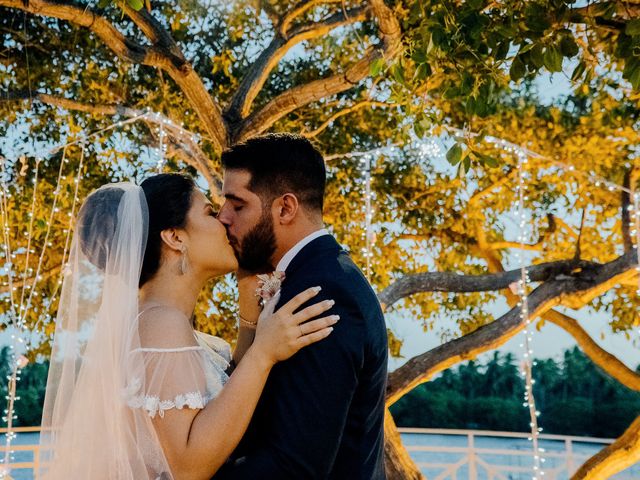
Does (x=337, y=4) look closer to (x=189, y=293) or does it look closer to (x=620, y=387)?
(x=189, y=293)

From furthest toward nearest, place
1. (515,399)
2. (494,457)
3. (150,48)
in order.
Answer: (494,457)
(515,399)
(150,48)

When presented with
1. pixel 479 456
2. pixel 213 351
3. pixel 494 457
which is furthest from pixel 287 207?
pixel 494 457

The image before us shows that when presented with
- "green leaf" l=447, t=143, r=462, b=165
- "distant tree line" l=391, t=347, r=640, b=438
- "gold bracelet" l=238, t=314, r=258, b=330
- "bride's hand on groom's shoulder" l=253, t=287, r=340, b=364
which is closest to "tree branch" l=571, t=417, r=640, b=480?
"green leaf" l=447, t=143, r=462, b=165

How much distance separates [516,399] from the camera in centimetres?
2994

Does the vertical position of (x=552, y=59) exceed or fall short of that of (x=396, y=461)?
it exceeds it

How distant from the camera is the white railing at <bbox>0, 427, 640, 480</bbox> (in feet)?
22.0

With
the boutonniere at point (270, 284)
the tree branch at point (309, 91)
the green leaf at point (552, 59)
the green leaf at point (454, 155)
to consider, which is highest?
the tree branch at point (309, 91)

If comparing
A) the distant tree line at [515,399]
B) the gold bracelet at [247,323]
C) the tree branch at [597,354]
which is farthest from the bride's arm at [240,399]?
the distant tree line at [515,399]

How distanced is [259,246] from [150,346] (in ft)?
1.35

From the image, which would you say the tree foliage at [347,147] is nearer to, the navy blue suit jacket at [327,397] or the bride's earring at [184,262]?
the bride's earring at [184,262]

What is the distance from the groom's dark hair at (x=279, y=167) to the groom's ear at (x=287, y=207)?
18 mm

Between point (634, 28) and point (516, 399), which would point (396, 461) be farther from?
point (516, 399)

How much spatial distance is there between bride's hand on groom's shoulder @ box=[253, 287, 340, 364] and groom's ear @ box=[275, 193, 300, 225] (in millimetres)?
258

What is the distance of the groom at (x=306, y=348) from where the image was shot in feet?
5.55
